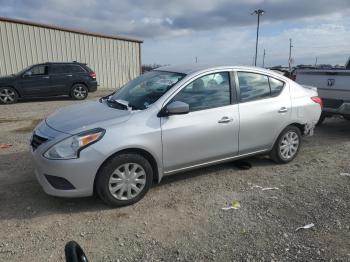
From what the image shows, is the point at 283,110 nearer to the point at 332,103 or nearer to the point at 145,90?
the point at 145,90

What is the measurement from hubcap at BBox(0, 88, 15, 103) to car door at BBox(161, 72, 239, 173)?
1149 cm

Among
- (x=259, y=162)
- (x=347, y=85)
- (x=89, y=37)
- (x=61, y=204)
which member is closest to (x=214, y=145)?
(x=259, y=162)

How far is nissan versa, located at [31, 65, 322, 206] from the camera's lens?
3.82 metres

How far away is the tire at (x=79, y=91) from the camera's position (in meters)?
15.2

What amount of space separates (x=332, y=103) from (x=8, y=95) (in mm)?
11831

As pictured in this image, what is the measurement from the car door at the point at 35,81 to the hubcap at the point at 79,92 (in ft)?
3.77

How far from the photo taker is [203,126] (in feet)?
14.7

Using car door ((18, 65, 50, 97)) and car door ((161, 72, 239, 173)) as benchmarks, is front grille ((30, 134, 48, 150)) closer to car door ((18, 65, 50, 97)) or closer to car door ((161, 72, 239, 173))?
car door ((161, 72, 239, 173))

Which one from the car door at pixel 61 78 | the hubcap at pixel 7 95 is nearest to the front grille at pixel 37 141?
the hubcap at pixel 7 95

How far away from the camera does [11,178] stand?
493 cm

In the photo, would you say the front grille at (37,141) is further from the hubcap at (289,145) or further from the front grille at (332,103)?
the front grille at (332,103)

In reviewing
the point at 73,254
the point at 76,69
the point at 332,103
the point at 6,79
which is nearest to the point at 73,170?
the point at 73,254

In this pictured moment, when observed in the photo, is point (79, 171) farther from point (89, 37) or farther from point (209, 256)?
point (89, 37)

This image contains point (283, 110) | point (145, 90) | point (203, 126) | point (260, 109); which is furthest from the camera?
point (283, 110)
